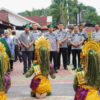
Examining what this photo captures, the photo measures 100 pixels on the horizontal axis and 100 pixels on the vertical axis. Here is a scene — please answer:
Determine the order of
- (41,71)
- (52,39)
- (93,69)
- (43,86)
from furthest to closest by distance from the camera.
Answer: (52,39), (41,71), (43,86), (93,69)

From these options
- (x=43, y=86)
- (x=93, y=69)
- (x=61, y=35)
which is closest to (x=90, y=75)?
(x=93, y=69)

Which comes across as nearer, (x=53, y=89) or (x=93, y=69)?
(x=93, y=69)

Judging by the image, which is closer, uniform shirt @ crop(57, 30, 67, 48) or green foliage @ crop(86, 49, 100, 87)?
green foliage @ crop(86, 49, 100, 87)

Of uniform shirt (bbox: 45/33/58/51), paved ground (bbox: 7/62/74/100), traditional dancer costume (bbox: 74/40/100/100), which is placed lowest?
paved ground (bbox: 7/62/74/100)

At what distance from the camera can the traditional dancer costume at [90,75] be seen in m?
4.16

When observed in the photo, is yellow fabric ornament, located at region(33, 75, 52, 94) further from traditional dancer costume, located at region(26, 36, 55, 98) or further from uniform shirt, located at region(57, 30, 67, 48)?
uniform shirt, located at region(57, 30, 67, 48)

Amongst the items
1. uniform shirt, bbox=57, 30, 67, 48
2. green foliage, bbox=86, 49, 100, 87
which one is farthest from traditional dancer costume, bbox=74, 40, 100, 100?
uniform shirt, bbox=57, 30, 67, 48

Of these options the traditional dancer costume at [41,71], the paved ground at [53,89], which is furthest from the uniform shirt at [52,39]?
the traditional dancer costume at [41,71]

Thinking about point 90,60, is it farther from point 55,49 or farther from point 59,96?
point 55,49

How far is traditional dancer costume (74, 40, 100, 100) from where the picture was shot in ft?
13.7

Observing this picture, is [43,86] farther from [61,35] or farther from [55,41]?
[61,35]

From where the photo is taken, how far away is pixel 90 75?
4.19 meters

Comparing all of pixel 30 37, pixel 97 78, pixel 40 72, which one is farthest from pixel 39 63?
pixel 30 37

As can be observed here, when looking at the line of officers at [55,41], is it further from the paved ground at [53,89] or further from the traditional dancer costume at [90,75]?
the traditional dancer costume at [90,75]
